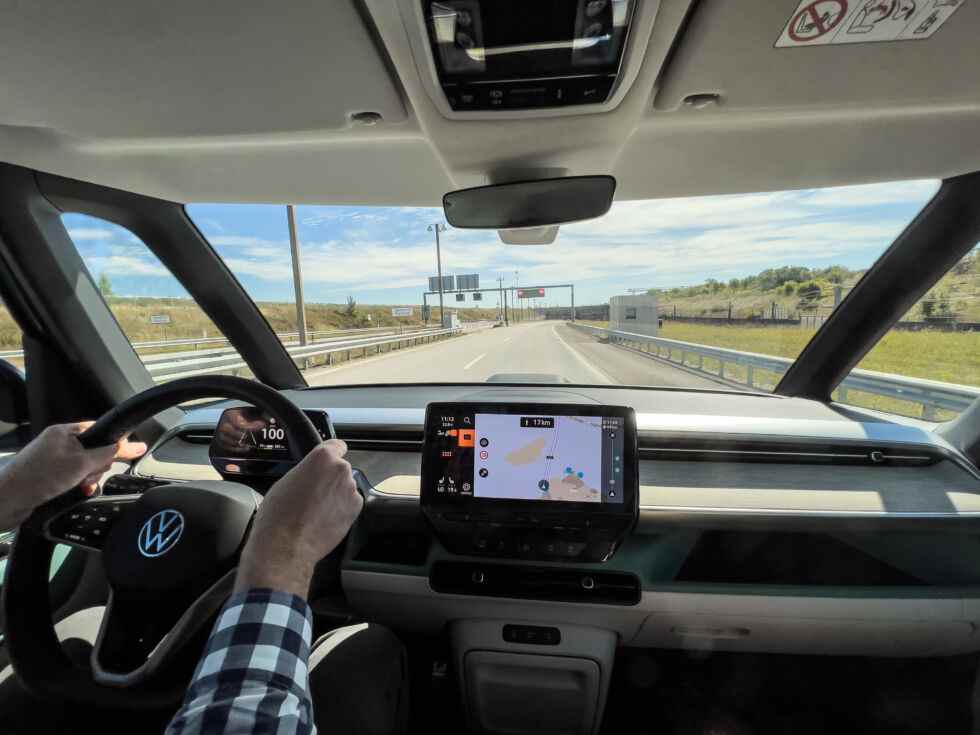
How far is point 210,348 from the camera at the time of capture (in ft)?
11.4

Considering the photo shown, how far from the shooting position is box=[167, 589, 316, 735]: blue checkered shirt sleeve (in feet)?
2.86

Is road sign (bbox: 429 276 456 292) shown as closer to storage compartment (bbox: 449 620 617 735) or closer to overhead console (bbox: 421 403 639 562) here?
overhead console (bbox: 421 403 639 562)

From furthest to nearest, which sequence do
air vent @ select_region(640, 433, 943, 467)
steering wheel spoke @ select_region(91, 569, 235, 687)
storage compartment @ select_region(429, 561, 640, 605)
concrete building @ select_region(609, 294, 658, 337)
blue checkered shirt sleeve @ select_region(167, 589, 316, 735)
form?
concrete building @ select_region(609, 294, 658, 337)
air vent @ select_region(640, 433, 943, 467)
storage compartment @ select_region(429, 561, 640, 605)
steering wheel spoke @ select_region(91, 569, 235, 687)
blue checkered shirt sleeve @ select_region(167, 589, 316, 735)

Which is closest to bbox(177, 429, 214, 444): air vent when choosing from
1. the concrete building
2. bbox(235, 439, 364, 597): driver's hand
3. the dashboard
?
the dashboard

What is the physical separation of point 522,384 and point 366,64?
6.10 feet

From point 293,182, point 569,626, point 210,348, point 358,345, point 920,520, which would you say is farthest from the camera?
point 358,345

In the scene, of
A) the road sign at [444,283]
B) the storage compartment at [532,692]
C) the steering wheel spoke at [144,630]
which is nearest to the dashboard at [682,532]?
the storage compartment at [532,692]

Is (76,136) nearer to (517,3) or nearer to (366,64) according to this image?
(366,64)

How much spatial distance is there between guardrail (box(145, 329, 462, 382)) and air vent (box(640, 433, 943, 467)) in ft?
7.92

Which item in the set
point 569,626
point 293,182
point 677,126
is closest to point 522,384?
point 569,626

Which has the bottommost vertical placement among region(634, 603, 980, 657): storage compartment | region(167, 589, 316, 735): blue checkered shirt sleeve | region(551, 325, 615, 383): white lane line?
region(634, 603, 980, 657): storage compartment

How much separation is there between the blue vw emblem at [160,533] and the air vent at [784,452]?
1.91m

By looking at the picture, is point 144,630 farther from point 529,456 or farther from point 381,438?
point 381,438

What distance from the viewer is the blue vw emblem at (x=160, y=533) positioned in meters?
1.40
